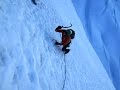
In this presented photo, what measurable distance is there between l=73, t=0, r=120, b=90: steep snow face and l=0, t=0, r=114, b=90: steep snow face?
8.22 feet

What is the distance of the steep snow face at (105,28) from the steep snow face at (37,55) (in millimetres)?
2506

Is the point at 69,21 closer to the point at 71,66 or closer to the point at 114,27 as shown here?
the point at 71,66

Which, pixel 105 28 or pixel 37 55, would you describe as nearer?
pixel 37 55

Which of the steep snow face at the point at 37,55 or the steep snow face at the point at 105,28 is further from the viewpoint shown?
the steep snow face at the point at 105,28

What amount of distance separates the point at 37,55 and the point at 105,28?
18.1 ft

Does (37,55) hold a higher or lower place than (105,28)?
higher

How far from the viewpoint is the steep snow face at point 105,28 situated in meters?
8.16

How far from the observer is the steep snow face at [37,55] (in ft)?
10.6

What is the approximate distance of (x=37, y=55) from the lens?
153 inches

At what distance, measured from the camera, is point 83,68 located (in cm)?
518

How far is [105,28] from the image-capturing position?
355 inches

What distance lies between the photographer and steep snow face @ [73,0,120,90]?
8156 millimetres

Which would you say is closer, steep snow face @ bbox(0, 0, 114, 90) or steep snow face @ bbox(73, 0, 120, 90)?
steep snow face @ bbox(0, 0, 114, 90)

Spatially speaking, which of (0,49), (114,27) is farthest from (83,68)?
(114,27)
